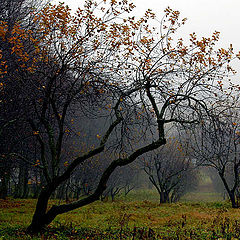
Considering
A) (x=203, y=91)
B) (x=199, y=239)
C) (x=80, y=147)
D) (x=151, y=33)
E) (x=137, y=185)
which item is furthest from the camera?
(x=137, y=185)

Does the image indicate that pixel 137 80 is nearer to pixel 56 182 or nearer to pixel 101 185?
pixel 101 185

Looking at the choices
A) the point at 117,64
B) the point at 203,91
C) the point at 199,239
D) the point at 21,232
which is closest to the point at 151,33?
the point at 117,64

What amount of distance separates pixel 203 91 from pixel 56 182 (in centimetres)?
447

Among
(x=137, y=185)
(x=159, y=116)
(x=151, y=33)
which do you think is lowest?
(x=137, y=185)

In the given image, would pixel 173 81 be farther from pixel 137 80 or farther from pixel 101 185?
pixel 101 185

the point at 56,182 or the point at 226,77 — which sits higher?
the point at 226,77

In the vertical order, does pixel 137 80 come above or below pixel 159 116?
above

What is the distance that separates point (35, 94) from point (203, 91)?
461cm

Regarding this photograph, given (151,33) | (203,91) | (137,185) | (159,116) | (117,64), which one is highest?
(151,33)

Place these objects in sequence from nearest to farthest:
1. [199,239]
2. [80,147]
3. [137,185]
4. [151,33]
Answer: [199,239] → [151,33] → [80,147] → [137,185]

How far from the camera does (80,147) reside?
25266 mm

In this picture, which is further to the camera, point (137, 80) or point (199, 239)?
point (137, 80)

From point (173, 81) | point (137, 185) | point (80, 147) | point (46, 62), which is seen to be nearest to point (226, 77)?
point (173, 81)

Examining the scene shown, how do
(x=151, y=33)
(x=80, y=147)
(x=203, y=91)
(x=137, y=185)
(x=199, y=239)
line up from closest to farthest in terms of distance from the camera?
(x=199, y=239)
(x=203, y=91)
(x=151, y=33)
(x=80, y=147)
(x=137, y=185)
